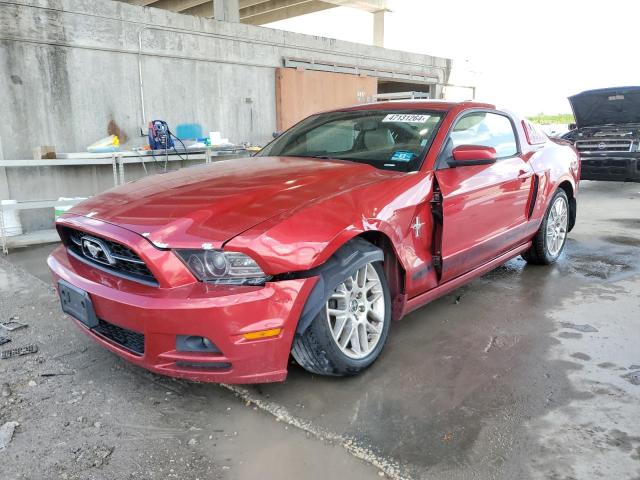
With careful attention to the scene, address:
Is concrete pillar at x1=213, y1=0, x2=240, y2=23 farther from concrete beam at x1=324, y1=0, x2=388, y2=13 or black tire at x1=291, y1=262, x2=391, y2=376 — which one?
black tire at x1=291, y1=262, x2=391, y2=376

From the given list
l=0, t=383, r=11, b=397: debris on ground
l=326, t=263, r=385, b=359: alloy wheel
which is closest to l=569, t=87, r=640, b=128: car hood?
l=326, t=263, r=385, b=359: alloy wheel

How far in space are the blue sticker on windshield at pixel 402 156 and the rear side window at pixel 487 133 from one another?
0.35 meters

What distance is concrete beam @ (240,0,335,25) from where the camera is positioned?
767 inches

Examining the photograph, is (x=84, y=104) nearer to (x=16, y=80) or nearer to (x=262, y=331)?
(x=16, y=80)

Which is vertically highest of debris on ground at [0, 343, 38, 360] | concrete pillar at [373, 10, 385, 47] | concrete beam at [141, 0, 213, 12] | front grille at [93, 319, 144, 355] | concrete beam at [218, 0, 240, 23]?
concrete beam at [141, 0, 213, 12]

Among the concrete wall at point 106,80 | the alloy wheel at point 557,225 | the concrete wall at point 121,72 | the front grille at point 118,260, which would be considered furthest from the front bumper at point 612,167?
the front grille at point 118,260

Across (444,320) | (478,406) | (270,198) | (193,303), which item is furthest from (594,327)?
(193,303)

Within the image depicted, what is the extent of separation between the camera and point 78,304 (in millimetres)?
2521

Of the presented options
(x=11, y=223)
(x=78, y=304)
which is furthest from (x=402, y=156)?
(x=11, y=223)

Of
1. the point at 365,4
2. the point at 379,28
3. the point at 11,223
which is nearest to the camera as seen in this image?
the point at 11,223

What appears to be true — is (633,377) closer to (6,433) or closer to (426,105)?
(426,105)

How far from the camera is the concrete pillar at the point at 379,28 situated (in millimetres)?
17969

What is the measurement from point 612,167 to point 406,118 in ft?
22.3

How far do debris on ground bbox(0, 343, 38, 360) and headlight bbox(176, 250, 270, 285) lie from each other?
154 cm
